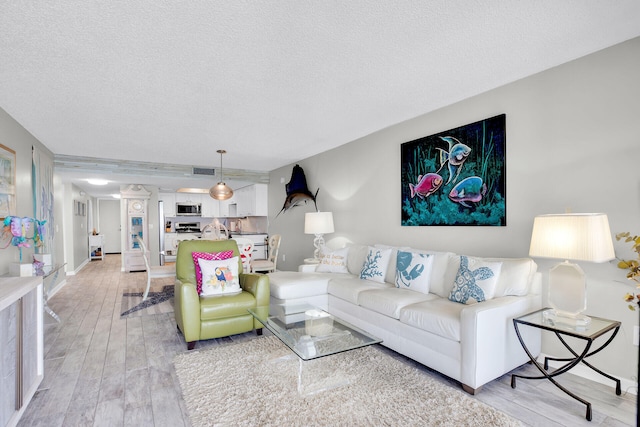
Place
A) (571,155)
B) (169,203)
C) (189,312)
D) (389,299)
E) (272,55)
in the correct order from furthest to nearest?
(169,203) → (189,312) → (389,299) → (571,155) → (272,55)

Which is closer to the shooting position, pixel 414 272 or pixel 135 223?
pixel 414 272

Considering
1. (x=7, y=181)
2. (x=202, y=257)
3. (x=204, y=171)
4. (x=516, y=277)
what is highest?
(x=204, y=171)

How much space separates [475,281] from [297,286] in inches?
74.4

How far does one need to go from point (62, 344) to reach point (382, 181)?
3.99 m

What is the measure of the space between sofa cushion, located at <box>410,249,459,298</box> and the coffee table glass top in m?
1.07

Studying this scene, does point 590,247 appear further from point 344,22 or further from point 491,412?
point 344,22

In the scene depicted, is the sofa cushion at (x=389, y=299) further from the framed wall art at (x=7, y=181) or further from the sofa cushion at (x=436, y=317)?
the framed wall art at (x=7, y=181)

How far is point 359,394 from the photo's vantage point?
225 centimetres

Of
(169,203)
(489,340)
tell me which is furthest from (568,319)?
(169,203)

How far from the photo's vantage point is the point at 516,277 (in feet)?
8.55

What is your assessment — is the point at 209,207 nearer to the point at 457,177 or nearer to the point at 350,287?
the point at 350,287

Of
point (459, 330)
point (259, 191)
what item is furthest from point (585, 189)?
point (259, 191)

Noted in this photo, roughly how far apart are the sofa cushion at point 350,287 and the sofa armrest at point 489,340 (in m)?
1.21

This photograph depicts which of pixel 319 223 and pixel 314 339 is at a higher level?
pixel 319 223
